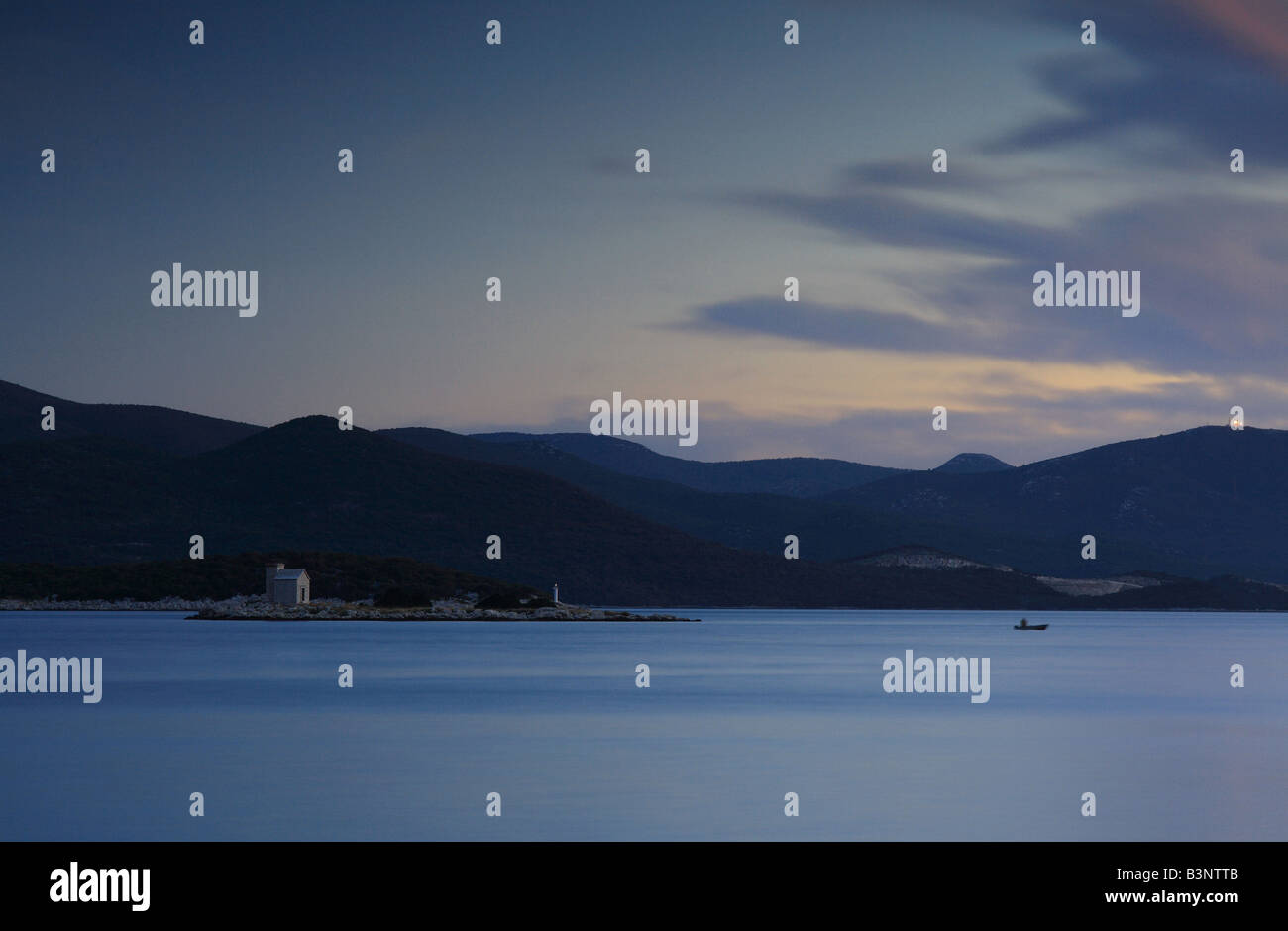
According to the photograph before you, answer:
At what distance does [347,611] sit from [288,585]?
695cm

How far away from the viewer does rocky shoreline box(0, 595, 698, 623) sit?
557ft

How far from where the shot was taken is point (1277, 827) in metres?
30.6

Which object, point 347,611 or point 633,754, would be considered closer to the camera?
point 633,754

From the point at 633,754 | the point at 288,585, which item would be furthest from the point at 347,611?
the point at 633,754

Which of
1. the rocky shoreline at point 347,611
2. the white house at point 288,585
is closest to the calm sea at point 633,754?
the rocky shoreline at point 347,611

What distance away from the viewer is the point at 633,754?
43031 mm

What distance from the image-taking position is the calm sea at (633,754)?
31.0 m

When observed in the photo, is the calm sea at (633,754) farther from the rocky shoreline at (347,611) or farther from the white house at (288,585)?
the white house at (288,585)

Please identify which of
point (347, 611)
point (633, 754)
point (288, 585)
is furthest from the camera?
point (347, 611)

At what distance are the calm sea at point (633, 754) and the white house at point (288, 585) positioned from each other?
260 feet

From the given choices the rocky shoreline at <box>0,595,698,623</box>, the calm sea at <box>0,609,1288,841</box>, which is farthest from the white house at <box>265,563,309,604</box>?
the calm sea at <box>0,609,1288,841</box>

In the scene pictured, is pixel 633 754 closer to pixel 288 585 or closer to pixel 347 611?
pixel 347 611
